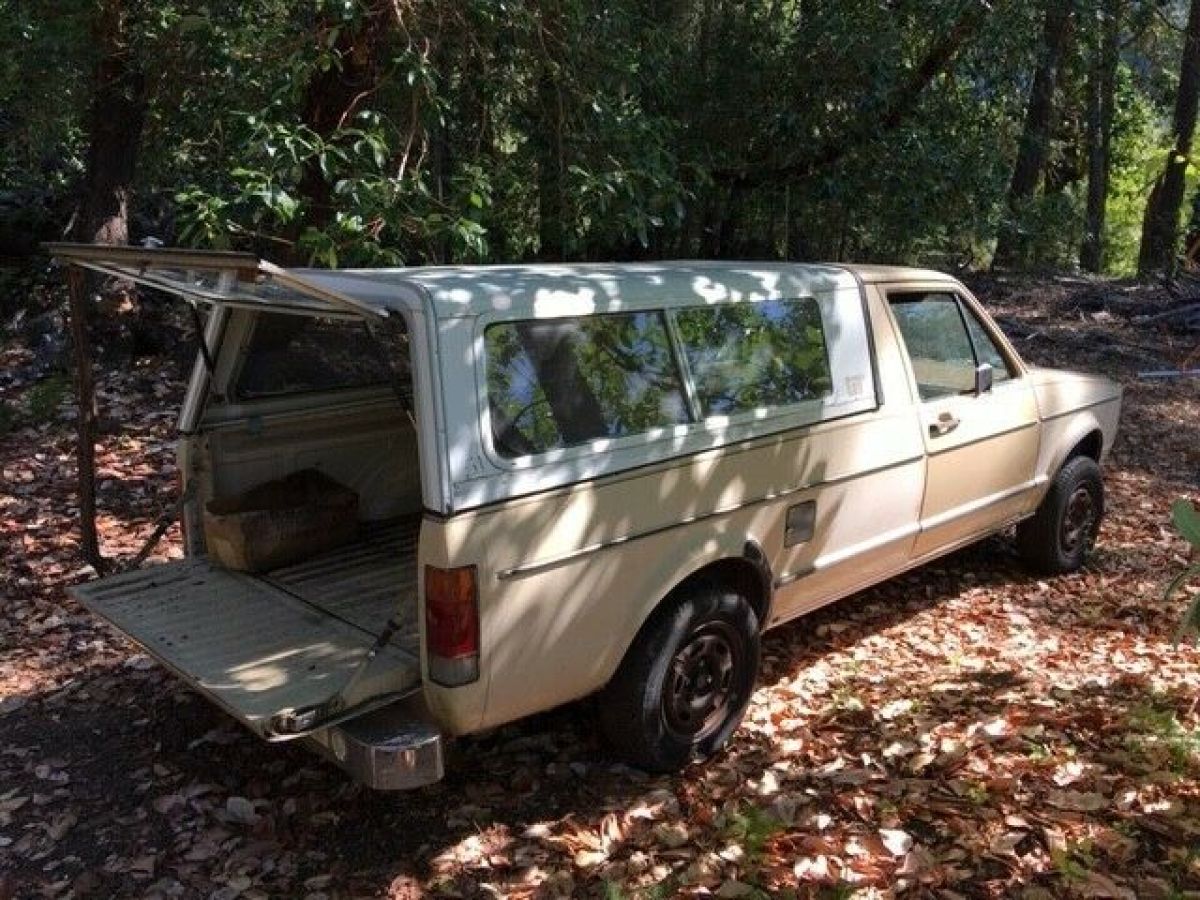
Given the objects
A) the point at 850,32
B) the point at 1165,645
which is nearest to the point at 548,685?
the point at 1165,645

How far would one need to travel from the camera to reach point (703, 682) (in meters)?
4.11

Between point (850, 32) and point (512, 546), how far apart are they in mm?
7584

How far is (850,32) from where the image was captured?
9.33 m

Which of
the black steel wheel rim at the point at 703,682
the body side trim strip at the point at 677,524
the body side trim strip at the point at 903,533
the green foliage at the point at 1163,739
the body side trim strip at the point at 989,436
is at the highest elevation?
the body side trim strip at the point at 989,436

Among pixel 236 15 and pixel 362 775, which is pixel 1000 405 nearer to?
pixel 362 775

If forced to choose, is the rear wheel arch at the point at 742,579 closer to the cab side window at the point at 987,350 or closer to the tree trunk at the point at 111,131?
the cab side window at the point at 987,350

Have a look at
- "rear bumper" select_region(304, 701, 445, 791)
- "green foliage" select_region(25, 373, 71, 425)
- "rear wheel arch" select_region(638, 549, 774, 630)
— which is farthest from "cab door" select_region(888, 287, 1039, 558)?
"green foliage" select_region(25, 373, 71, 425)

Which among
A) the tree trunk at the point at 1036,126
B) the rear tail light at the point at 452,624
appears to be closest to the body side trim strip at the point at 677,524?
the rear tail light at the point at 452,624

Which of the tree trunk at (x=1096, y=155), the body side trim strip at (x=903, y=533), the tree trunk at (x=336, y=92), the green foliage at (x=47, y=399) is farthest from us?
the tree trunk at (x=1096, y=155)

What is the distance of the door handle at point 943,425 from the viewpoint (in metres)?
4.95

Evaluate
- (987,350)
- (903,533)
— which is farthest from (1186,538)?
(987,350)

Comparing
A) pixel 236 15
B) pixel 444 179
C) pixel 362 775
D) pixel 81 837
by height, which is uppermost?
pixel 236 15

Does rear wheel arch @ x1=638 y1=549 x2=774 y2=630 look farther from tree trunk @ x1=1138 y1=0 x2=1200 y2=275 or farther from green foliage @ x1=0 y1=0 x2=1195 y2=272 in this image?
tree trunk @ x1=1138 y1=0 x2=1200 y2=275

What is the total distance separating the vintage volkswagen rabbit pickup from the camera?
332 cm
